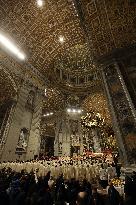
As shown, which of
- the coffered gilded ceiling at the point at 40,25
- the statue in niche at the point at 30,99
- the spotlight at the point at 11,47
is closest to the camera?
the coffered gilded ceiling at the point at 40,25

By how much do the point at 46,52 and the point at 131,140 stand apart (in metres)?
11.1

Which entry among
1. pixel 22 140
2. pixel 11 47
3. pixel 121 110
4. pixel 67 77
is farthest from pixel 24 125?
pixel 67 77

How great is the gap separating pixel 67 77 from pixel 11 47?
399 inches

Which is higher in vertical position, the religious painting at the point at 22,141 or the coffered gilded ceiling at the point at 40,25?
the coffered gilded ceiling at the point at 40,25

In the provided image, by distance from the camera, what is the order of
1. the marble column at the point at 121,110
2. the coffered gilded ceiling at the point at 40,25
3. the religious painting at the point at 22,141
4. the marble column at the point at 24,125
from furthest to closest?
the religious painting at the point at 22,141 < the marble column at the point at 24,125 < the coffered gilded ceiling at the point at 40,25 < the marble column at the point at 121,110

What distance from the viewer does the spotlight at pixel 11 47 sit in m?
12.1

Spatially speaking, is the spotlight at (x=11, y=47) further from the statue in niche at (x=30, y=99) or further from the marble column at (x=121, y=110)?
the marble column at (x=121, y=110)

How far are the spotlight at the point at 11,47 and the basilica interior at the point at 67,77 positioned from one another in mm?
54

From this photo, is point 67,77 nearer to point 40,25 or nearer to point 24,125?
point 24,125

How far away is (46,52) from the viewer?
49.2ft

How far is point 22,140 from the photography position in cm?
1395

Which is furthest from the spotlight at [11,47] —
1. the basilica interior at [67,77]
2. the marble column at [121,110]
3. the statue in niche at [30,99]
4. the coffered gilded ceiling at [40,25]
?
the marble column at [121,110]

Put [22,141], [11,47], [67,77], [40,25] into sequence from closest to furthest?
[40,25], [11,47], [22,141], [67,77]

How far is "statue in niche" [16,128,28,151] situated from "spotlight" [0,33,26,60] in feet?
19.7
